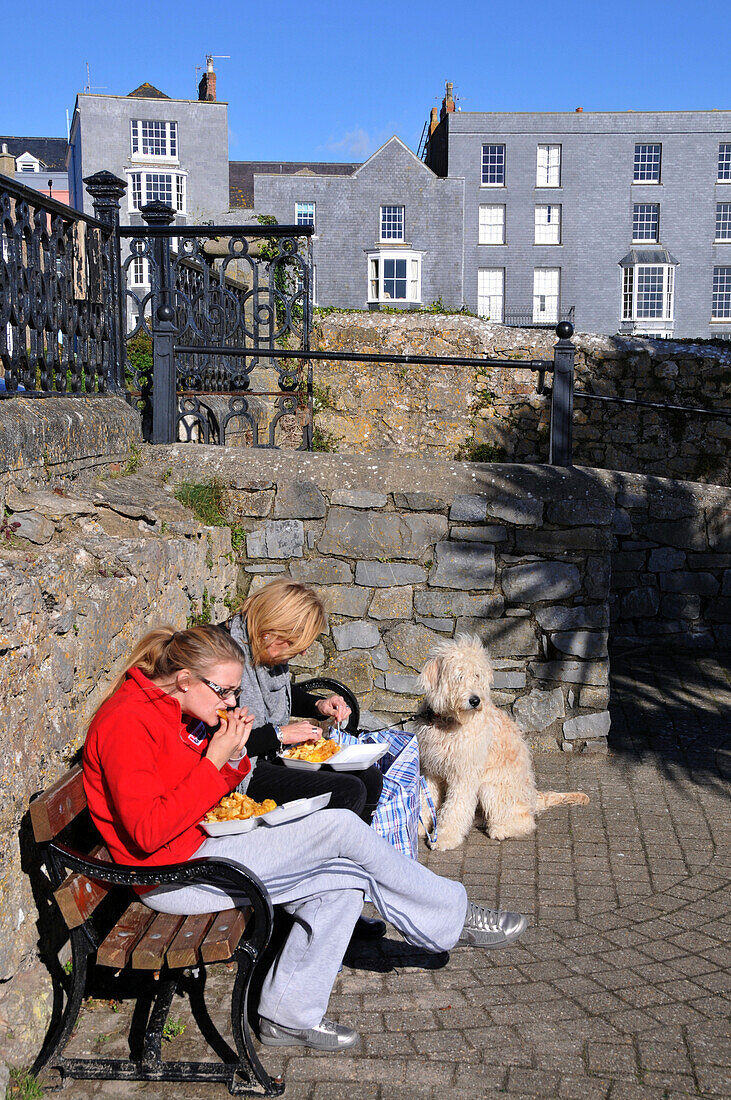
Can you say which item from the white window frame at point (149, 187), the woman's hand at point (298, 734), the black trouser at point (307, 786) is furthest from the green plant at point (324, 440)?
the white window frame at point (149, 187)

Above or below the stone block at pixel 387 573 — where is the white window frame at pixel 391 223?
above

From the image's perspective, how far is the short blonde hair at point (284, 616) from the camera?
3.78 metres

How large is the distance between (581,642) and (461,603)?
782mm

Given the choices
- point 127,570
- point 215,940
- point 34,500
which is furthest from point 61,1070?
point 34,500

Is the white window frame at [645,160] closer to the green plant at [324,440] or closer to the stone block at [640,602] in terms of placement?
the green plant at [324,440]

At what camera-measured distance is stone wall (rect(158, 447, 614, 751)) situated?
223 inches

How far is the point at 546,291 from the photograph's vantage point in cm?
4181

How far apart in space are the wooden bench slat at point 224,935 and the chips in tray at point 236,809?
0.30 meters

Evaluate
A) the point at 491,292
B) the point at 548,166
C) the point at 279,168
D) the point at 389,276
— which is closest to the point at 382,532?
the point at 389,276

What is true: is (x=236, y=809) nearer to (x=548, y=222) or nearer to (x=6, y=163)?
(x=548, y=222)

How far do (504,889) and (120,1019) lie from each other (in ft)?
5.88

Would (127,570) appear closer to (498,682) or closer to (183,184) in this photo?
(498,682)

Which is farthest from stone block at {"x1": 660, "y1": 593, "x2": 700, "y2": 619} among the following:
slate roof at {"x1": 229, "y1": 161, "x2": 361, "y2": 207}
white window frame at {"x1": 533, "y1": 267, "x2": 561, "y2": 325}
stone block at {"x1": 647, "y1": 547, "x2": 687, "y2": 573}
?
slate roof at {"x1": 229, "y1": 161, "x2": 361, "y2": 207}

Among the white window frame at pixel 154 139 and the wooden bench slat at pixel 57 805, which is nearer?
the wooden bench slat at pixel 57 805
